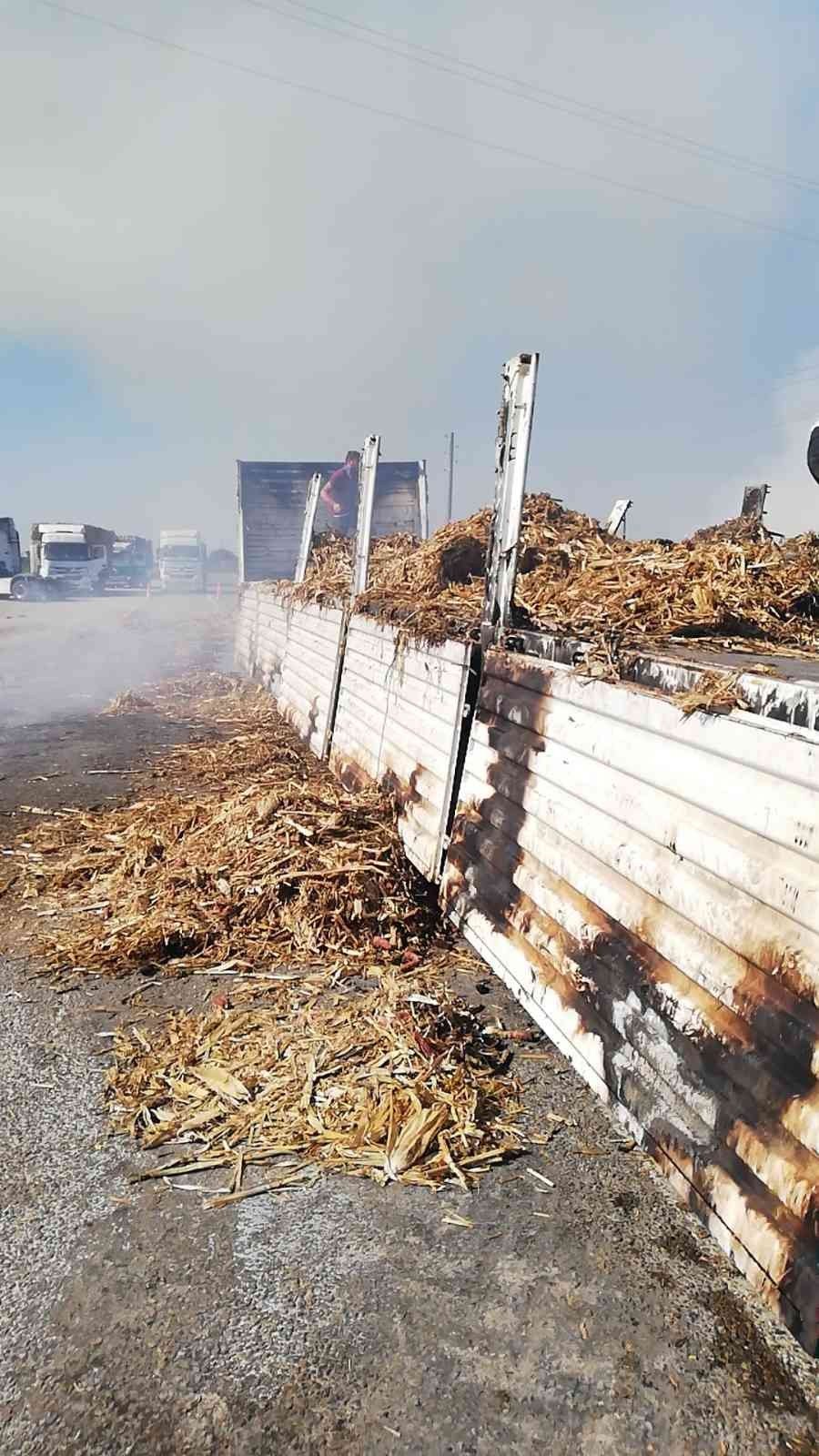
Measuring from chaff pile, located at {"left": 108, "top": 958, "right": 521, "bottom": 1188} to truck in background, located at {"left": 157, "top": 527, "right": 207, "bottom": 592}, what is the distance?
43535 mm

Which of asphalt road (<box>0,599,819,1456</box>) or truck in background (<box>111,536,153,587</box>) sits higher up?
truck in background (<box>111,536,153,587</box>)

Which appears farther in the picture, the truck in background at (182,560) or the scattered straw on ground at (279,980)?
the truck in background at (182,560)

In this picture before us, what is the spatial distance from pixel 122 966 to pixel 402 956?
4.86 feet

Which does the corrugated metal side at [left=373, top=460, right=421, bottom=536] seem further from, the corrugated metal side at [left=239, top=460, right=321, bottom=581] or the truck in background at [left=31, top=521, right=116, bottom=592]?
the truck in background at [left=31, top=521, right=116, bottom=592]

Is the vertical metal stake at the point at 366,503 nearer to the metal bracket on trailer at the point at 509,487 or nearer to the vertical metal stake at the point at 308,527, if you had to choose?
the metal bracket on trailer at the point at 509,487

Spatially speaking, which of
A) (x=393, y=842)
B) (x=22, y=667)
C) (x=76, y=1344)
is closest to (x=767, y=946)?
(x=76, y=1344)

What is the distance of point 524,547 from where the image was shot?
6.07 meters

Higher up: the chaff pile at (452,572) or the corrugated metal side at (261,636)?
the chaff pile at (452,572)

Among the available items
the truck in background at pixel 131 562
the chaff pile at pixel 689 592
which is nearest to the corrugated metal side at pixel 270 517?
the chaff pile at pixel 689 592

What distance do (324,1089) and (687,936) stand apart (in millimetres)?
1505

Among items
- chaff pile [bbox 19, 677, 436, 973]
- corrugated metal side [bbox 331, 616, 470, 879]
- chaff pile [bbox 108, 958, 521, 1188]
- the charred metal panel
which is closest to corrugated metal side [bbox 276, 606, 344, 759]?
corrugated metal side [bbox 331, 616, 470, 879]

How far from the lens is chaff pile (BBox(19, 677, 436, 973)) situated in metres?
4.41

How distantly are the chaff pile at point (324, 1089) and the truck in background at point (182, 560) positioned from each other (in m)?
43.5

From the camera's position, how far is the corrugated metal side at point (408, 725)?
5.02m
